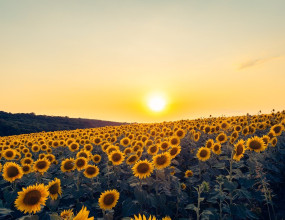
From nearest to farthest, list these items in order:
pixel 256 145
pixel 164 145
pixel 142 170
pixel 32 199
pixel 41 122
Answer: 1. pixel 32 199
2. pixel 142 170
3. pixel 256 145
4. pixel 164 145
5. pixel 41 122

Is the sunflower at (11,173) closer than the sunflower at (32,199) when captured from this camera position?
No

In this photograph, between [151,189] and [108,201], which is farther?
[151,189]

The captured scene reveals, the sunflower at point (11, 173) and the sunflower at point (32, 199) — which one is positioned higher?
the sunflower at point (11, 173)

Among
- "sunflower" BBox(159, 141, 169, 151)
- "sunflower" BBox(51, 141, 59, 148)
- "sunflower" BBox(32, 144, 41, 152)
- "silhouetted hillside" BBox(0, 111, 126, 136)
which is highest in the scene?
"silhouetted hillside" BBox(0, 111, 126, 136)

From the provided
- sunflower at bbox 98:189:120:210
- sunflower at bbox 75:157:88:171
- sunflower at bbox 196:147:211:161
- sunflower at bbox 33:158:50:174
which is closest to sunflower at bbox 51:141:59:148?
sunflower at bbox 33:158:50:174

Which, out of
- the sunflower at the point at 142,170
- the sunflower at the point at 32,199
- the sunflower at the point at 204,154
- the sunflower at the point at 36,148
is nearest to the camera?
the sunflower at the point at 32,199

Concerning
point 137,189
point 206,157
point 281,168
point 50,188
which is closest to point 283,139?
point 281,168

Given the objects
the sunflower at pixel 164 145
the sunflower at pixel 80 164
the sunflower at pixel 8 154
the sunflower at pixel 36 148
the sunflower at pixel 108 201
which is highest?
the sunflower at pixel 36 148

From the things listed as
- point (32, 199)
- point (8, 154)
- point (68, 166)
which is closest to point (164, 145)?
point (68, 166)

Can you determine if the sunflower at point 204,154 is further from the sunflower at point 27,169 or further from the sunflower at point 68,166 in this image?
the sunflower at point 27,169

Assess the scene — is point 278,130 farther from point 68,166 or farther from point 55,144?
point 55,144

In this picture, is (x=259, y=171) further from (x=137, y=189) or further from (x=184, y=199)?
(x=137, y=189)

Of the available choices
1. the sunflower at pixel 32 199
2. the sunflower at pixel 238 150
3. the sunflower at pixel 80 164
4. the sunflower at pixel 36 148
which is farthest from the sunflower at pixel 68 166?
the sunflower at pixel 36 148

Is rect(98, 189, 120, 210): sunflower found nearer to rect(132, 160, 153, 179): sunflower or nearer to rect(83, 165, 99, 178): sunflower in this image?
rect(132, 160, 153, 179): sunflower
